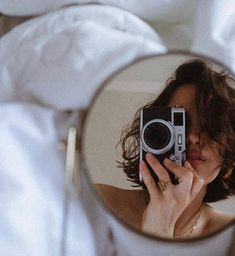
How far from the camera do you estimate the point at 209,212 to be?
51 cm

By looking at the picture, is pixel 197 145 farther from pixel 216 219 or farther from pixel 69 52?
pixel 69 52

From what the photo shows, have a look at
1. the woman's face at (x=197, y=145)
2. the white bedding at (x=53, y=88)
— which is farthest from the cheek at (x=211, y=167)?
the white bedding at (x=53, y=88)

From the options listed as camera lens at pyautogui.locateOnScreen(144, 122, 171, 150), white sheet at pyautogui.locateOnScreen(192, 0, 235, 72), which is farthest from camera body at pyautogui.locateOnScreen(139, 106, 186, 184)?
white sheet at pyautogui.locateOnScreen(192, 0, 235, 72)

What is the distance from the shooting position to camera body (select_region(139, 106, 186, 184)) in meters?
0.49

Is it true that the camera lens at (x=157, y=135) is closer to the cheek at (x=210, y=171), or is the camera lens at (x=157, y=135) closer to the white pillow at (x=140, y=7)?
the cheek at (x=210, y=171)

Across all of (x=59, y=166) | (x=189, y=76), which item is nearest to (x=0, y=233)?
(x=59, y=166)

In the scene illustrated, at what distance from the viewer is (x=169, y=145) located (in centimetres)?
49

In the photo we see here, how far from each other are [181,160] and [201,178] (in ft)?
0.08

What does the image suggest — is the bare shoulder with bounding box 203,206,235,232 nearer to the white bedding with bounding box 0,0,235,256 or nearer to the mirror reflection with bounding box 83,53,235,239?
the mirror reflection with bounding box 83,53,235,239

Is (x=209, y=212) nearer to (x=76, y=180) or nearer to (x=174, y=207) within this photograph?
(x=174, y=207)

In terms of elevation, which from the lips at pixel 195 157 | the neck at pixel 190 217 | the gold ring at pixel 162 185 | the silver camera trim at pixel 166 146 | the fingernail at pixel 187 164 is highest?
the silver camera trim at pixel 166 146

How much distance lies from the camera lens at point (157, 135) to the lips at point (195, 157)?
A: 2cm

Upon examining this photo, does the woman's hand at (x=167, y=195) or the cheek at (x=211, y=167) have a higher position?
the cheek at (x=211, y=167)

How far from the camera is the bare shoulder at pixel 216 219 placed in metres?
0.50
